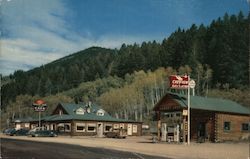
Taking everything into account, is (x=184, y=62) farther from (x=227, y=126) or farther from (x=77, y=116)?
(x=227, y=126)

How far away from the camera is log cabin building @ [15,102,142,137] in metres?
73.9

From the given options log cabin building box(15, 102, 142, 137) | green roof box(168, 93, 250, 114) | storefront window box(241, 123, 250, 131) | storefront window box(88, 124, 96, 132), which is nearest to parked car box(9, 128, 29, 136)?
log cabin building box(15, 102, 142, 137)

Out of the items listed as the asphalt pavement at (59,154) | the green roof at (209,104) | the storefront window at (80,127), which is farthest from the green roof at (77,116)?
the asphalt pavement at (59,154)

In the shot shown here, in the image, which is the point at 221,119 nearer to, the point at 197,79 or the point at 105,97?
the point at 197,79

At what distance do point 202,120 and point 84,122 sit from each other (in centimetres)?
2979

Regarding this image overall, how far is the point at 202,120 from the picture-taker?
49.9m

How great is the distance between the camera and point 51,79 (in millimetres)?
139250

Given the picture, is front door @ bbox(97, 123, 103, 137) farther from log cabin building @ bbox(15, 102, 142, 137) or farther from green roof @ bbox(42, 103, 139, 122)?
green roof @ bbox(42, 103, 139, 122)

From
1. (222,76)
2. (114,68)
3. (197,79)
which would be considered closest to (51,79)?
(114,68)

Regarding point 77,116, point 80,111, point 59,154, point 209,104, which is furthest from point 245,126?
point 80,111

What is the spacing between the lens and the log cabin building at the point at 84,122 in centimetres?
7388

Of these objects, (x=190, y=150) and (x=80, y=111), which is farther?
(x=80, y=111)

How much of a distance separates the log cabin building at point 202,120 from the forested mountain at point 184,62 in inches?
1047

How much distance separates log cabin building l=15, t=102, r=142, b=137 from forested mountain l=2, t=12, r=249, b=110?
1139 cm
